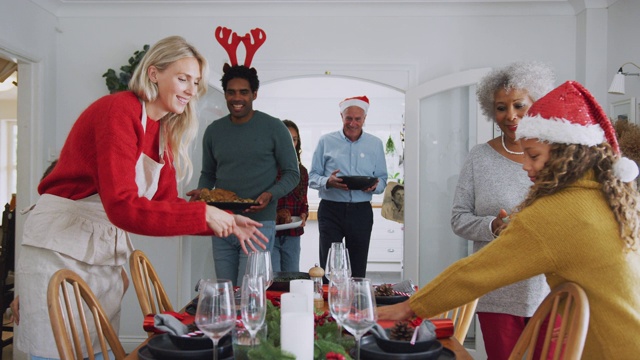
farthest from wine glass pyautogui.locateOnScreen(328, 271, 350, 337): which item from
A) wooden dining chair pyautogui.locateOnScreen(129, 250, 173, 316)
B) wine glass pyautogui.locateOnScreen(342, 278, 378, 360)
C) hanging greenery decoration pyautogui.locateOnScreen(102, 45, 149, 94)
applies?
hanging greenery decoration pyautogui.locateOnScreen(102, 45, 149, 94)

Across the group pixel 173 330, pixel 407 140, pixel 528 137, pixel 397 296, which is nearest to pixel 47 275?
pixel 173 330

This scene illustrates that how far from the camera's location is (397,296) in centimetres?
203

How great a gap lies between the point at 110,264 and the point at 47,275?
0.64ft

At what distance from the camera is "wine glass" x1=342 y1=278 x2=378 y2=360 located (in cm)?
127

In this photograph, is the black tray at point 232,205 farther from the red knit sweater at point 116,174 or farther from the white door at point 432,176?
the white door at point 432,176

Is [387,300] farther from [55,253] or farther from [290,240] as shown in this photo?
[290,240]

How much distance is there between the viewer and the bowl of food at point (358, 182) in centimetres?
378

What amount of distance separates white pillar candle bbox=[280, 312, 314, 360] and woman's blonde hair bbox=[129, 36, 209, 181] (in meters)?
0.99

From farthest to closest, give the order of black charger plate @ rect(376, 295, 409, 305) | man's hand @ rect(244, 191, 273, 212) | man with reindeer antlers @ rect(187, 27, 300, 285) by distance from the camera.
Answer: man with reindeer antlers @ rect(187, 27, 300, 285) → man's hand @ rect(244, 191, 273, 212) → black charger plate @ rect(376, 295, 409, 305)

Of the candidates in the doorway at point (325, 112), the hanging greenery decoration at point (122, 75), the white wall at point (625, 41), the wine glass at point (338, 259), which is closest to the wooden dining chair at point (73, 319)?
the wine glass at point (338, 259)

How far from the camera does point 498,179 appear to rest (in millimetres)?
2242

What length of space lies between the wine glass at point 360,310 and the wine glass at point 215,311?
0.25 meters

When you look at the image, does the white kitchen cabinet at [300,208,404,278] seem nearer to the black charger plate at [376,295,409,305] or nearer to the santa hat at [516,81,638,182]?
the black charger plate at [376,295,409,305]

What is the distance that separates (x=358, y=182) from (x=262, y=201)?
89cm
